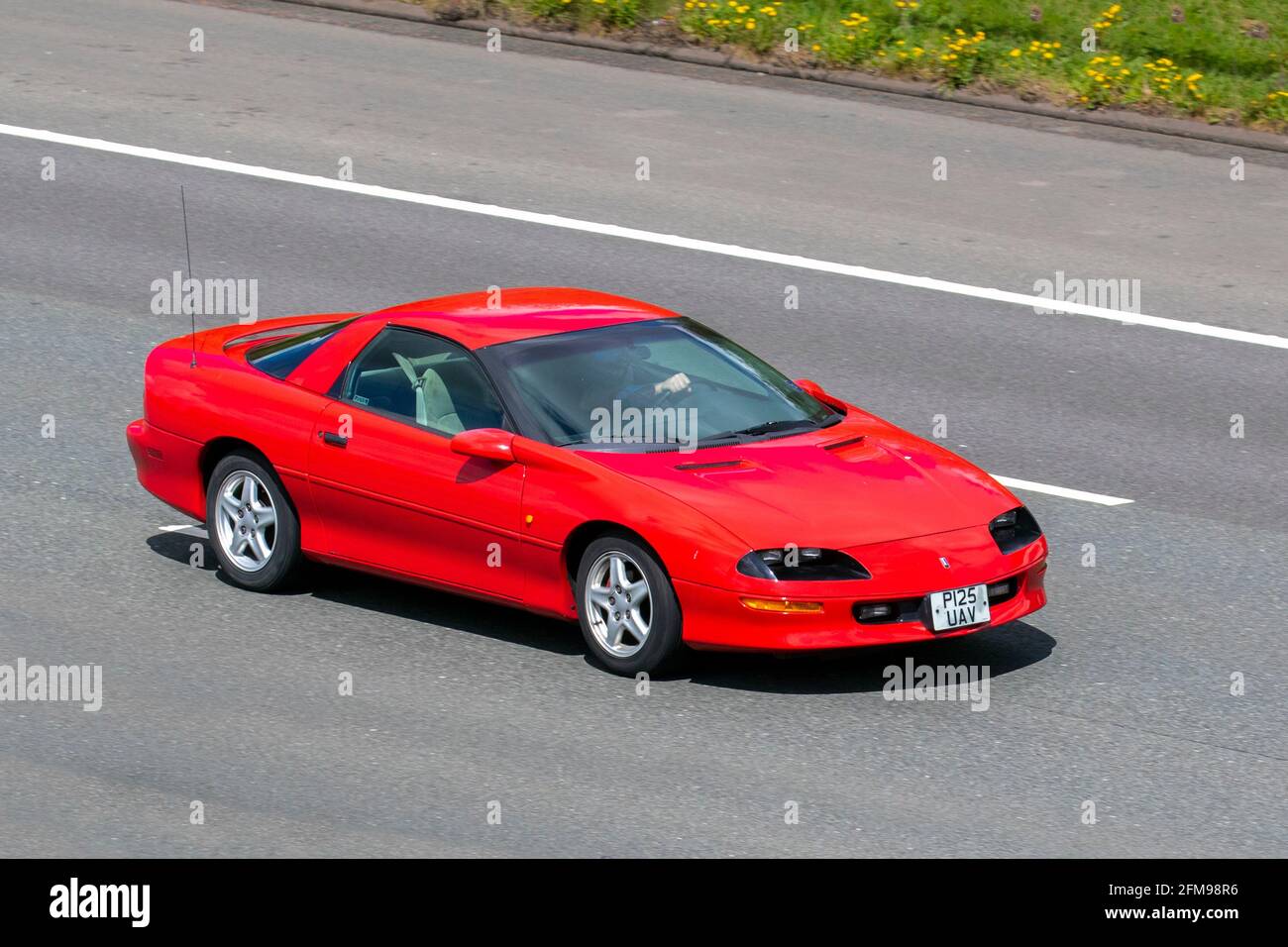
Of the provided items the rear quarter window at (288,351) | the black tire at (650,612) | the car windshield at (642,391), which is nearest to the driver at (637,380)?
the car windshield at (642,391)

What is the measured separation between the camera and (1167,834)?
759 centimetres

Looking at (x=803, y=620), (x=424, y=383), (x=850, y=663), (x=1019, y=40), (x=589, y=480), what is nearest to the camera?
(x=803, y=620)

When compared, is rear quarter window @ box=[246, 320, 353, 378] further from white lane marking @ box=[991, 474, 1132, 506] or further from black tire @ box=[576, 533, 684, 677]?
white lane marking @ box=[991, 474, 1132, 506]

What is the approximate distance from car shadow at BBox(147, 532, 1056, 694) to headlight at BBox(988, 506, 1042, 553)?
18.6 inches

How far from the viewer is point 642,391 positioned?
9.52 meters

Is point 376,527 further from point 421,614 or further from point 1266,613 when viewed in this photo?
point 1266,613

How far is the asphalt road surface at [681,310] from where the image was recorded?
7.89 metres

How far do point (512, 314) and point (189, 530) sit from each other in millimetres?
2122

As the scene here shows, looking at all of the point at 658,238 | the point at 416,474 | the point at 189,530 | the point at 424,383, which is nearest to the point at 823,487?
the point at 416,474

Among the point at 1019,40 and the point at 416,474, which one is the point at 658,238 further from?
the point at 416,474

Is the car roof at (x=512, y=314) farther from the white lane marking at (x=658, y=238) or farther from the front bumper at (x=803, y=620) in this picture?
the white lane marking at (x=658, y=238)

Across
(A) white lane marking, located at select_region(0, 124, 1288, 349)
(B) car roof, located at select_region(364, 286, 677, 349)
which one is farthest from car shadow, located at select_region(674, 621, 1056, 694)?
(A) white lane marking, located at select_region(0, 124, 1288, 349)

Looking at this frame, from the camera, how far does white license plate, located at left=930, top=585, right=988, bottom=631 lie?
8.77 m

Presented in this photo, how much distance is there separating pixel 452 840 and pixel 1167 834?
2399mm
